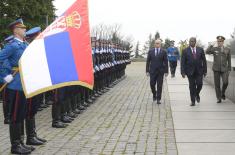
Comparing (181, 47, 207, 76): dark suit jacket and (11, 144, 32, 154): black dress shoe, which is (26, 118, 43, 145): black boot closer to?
(11, 144, 32, 154): black dress shoe

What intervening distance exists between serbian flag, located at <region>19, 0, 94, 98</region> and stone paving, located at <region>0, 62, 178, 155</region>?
120cm

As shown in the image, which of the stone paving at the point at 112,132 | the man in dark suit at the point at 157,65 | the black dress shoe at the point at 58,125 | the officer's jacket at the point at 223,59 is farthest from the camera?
the man in dark suit at the point at 157,65

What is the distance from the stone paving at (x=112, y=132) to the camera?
7.92m

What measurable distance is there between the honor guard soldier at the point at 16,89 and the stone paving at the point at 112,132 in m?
0.29

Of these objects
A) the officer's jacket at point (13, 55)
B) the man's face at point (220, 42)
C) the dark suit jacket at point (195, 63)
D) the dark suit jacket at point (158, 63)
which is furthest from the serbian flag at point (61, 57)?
the dark suit jacket at point (158, 63)

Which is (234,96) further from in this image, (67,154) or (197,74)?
(67,154)

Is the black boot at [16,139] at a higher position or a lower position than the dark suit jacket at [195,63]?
lower

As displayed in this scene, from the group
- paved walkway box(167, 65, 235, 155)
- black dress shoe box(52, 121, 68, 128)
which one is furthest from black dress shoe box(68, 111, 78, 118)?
paved walkway box(167, 65, 235, 155)

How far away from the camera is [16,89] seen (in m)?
7.52

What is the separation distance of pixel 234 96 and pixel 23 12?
4178 cm

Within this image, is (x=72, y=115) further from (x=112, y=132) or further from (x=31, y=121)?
(x=31, y=121)

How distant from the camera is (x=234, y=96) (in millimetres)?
14102

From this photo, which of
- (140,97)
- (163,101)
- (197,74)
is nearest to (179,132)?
(197,74)

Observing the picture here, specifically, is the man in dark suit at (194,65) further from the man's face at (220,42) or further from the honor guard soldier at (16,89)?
the honor guard soldier at (16,89)
